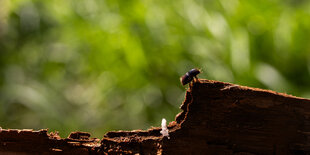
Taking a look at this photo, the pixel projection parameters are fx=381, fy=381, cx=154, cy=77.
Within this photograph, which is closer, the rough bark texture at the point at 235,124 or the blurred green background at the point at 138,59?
the rough bark texture at the point at 235,124

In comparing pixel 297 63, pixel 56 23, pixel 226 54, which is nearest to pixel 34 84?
pixel 56 23

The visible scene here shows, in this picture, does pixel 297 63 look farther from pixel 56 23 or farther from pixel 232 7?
pixel 56 23

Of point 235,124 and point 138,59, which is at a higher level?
point 138,59

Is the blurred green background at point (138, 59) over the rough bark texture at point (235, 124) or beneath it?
over

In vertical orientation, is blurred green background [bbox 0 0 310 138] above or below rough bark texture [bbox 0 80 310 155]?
above

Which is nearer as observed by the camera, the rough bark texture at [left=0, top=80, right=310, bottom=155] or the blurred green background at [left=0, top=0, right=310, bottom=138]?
the rough bark texture at [left=0, top=80, right=310, bottom=155]
